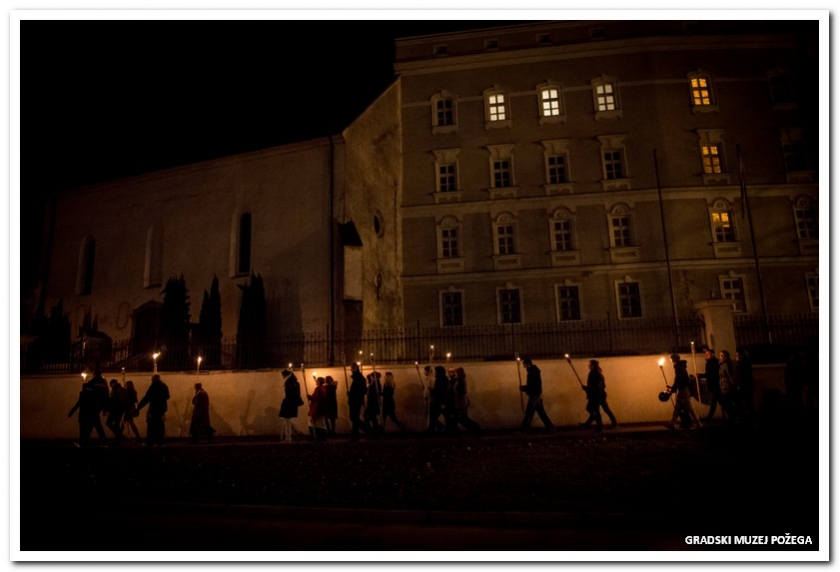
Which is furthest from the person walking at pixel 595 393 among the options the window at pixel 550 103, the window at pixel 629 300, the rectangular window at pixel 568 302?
the window at pixel 550 103

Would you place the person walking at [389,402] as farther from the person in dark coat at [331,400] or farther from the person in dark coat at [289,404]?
the person in dark coat at [289,404]

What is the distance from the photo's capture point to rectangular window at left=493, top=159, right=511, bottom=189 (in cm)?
2822

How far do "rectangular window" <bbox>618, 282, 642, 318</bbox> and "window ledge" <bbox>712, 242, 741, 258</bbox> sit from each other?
3961 mm

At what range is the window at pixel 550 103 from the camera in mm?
28498

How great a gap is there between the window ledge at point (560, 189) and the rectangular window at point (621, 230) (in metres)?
2.43

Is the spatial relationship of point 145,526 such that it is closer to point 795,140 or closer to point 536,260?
point 536,260

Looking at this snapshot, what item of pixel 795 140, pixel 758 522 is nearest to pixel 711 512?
pixel 758 522

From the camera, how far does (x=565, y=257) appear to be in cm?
2692

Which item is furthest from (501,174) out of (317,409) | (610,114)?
(317,409)

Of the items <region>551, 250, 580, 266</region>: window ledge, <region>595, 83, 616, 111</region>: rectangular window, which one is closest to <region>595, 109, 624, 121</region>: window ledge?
<region>595, 83, 616, 111</region>: rectangular window

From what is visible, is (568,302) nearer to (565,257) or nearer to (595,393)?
(565,257)

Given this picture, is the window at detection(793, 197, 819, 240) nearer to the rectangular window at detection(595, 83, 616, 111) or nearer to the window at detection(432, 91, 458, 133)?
the rectangular window at detection(595, 83, 616, 111)

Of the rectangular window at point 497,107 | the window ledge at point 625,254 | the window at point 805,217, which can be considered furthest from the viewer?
the rectangular window at point 497,107
